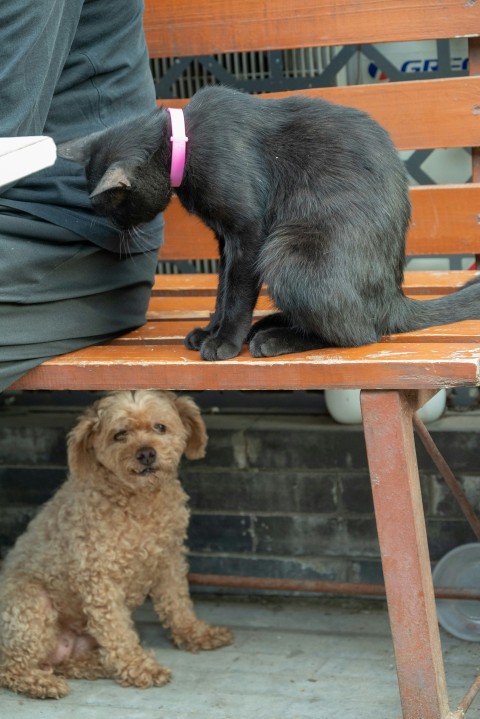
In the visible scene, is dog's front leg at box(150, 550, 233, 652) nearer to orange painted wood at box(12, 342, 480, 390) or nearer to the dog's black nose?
the dog's black nose

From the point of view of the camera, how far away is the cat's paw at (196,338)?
2628mm

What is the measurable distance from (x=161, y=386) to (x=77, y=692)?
1.26 metres

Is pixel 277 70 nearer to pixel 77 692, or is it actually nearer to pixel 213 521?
pixel 213 521

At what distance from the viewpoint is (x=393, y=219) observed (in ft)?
8.40

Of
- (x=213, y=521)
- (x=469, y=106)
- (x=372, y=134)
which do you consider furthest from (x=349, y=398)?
(x=372, y=134)

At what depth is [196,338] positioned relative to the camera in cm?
264

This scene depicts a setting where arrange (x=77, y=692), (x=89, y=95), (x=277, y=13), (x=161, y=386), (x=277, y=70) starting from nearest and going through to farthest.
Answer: (x=161, y=386) < (x=89, y=95) < (x=77, y=692) < (x=277, y=13) < (x=277, y=70)

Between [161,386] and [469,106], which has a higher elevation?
[469,106]

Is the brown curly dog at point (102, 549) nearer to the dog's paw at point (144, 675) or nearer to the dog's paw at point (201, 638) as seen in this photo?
the dog's paw at point (144, 675)

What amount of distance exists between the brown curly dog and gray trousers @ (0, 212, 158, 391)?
0.39m

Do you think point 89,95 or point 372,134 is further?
point 89,95

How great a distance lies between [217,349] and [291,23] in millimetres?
1568

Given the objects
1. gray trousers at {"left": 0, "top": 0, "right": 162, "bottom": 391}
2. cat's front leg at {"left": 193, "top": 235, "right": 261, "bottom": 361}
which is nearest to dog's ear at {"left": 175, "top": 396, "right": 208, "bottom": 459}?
gray trousers at {"left": 0, "top": 0, "right": 162, "bottom": 391}

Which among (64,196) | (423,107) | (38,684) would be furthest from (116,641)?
(423,107)
